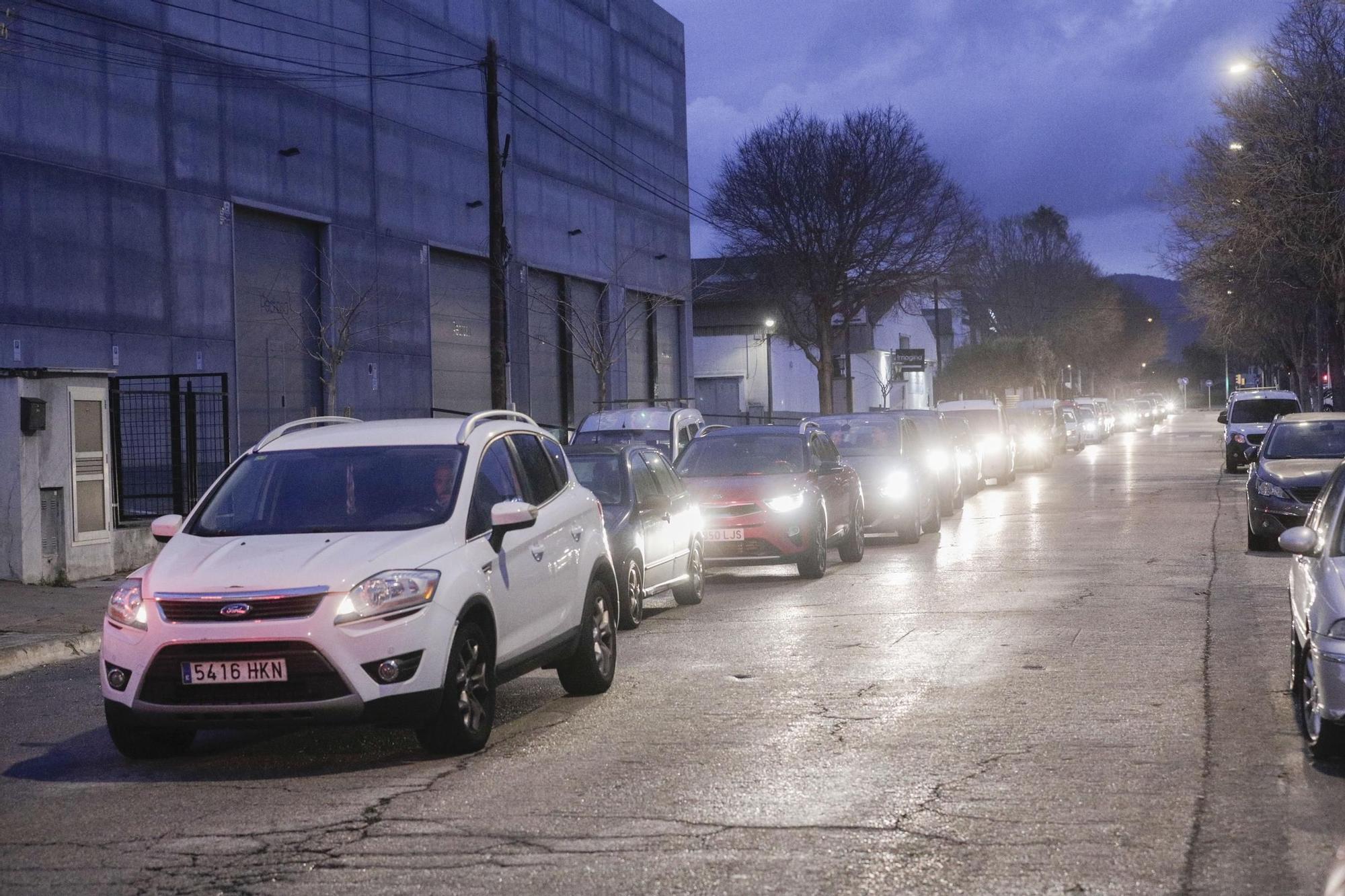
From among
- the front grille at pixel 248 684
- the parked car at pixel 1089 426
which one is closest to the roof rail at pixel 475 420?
the front grille at pixel 248 684

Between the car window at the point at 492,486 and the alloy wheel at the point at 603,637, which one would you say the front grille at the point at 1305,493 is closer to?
the alloy wheel at the point at 603,637

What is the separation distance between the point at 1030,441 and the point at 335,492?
3909 centimetres

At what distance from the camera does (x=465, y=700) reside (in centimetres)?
787

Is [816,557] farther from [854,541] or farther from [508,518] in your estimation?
[508,518]

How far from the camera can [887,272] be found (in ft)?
190

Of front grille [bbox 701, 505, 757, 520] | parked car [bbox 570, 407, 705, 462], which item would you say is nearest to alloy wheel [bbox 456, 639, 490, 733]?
front grille [bbox 701, 505, 757, 520]

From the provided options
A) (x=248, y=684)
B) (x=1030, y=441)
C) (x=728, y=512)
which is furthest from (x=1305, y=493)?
(x=1030, y=441)

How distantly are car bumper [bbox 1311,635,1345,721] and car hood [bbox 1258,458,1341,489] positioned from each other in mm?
11633

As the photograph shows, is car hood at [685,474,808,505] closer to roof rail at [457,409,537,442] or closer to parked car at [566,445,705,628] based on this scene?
parked car at [566,445,705,628]

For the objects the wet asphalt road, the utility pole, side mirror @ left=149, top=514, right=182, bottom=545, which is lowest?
the wet asphalt road

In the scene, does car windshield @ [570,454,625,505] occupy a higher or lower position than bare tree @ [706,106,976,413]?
lower

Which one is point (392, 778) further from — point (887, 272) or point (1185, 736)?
point (887, 272)

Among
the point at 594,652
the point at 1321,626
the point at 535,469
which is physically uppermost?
the point at 535,469

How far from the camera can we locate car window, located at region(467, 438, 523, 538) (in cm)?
848
